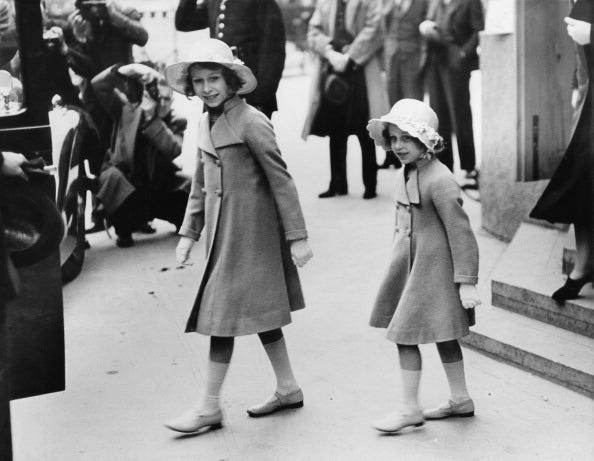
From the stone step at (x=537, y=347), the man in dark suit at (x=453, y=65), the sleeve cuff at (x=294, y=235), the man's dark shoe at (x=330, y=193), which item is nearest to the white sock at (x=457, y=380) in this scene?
the stone step at (x=537, y=347)

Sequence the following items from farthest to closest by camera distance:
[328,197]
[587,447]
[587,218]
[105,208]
Answer: [328,197], [105,208], [587,218], [587,447]

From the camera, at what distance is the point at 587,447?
4.70 metres

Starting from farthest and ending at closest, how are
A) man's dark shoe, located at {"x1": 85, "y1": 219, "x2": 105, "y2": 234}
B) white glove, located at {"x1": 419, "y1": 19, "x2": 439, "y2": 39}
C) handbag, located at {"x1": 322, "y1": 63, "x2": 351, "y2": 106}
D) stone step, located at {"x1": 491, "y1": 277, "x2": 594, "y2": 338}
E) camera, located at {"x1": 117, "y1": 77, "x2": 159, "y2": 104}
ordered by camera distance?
white glove, located at {"x1": 419, "y1": 19, "x2": 439, "y2": 39} → handbag, located at {"x1": 322, "y1": 63, "x2": 351, "y2": 106} → man's dark shoe, located at {"x1": 85, "y1": 219, "x2": 105, "y2": 234} → camera, located at {"x1": 117, "y1": 77, "x2": 159, "y2": 104} → stone step, located at {"x1": 491, "y1": 277, "x2": 594, "y2": 338}

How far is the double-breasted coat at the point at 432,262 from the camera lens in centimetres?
480

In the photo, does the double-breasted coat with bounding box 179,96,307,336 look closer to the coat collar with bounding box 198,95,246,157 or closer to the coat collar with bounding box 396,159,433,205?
the coat collar with bounding box 198,95,246,157

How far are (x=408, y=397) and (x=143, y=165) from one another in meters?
4.07

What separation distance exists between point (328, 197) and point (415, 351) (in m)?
5.01

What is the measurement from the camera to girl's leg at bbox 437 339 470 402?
16.2 ft

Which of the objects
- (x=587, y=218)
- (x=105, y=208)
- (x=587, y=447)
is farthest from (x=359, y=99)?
(x=587, y=447)

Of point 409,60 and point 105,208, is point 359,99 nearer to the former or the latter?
point 409,60

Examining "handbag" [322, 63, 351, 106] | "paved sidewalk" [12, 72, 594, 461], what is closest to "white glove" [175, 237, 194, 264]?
"paved sidewalk" [12, 72, 594, 461]

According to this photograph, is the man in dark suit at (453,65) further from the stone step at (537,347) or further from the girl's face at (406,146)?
the girl's face at (406,146)

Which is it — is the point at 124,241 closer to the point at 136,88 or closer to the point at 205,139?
the point at 136,88

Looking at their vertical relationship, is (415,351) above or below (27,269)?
below
